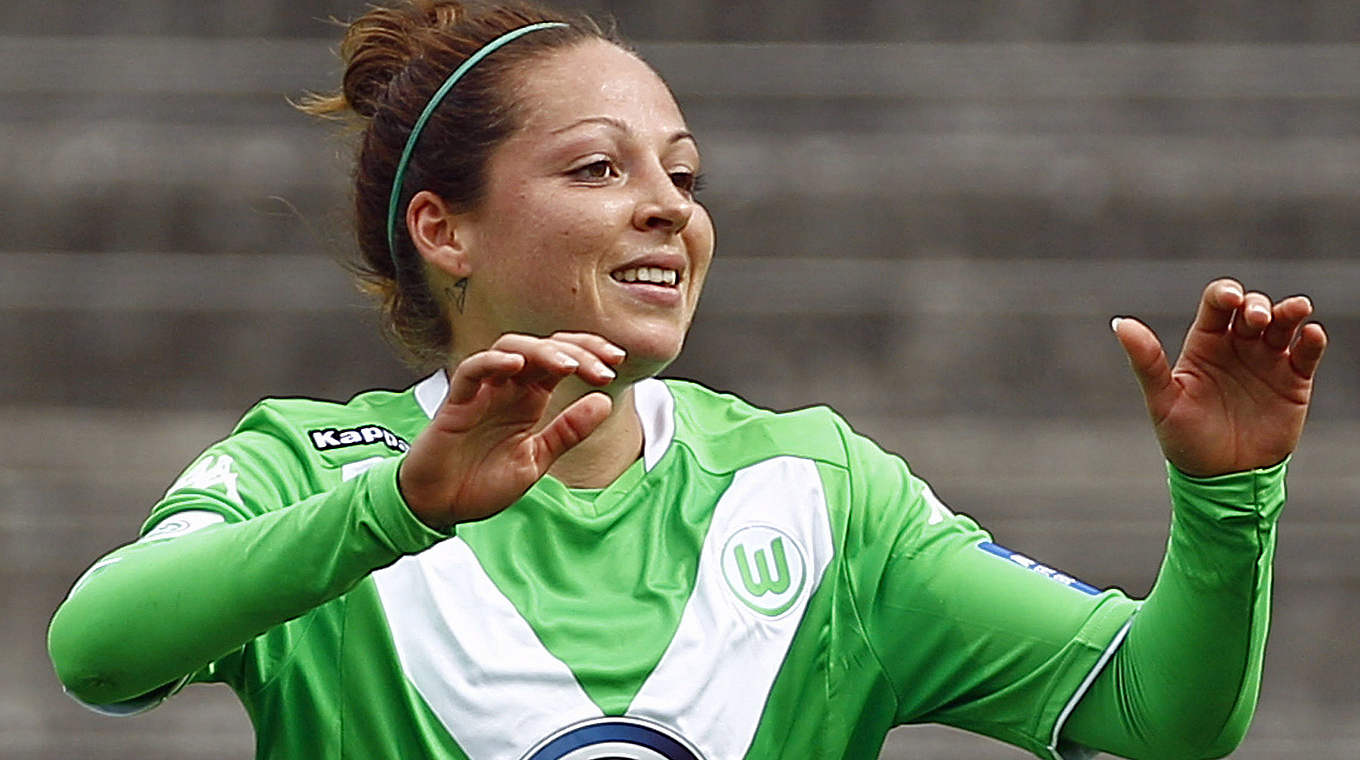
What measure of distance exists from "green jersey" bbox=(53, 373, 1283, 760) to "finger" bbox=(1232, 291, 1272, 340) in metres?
0.36

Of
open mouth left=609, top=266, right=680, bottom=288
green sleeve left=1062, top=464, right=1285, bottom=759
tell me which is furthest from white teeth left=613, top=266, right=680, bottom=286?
green sleeve left=1062, top=464, right=1285, bottom=759

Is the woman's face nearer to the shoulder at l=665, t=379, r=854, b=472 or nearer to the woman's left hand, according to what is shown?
the shoulder at l=665, t=379, r=854, b=472

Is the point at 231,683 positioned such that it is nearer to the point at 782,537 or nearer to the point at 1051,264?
the point at 782,537

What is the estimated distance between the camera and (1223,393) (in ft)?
6.35

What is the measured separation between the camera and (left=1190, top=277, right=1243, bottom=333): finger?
1.86 meters

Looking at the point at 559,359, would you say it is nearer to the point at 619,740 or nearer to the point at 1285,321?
the point at 619,740

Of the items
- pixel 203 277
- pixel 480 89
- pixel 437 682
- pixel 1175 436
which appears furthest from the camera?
pixel 203 277

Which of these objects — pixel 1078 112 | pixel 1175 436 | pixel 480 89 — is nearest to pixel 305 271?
pixel 1078 112

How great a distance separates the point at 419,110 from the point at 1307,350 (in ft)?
3.26

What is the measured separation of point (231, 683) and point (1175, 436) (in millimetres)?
947

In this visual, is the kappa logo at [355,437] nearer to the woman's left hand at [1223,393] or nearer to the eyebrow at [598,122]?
the eyebrow at [598,122]

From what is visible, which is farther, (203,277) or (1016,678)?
(203,277)

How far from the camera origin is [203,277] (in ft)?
18.8

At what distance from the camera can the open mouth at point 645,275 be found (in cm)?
218
